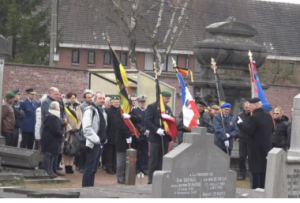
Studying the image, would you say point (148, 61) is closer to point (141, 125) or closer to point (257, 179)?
point (141, 125)

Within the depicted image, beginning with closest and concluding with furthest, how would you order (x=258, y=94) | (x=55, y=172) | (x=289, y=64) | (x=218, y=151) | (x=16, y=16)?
1. (x=218, y=151)
2. (x=55, y=172)
3. (x=258, y=94)
4. (x=16, y=16)
5. (x=289, y=64)

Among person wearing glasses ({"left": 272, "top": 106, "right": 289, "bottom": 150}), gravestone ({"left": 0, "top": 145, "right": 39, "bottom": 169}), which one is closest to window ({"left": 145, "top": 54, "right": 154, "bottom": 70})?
person wearing glasses ({"left": 272, "top": 106, "right": 289, "bottom": 150})

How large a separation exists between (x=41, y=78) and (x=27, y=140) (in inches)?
366

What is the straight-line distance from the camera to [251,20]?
199 ft

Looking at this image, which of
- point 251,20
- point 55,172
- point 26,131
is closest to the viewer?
point 55,172

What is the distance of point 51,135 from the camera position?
55.8ft

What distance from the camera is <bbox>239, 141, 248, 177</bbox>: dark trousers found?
18969 millimetres

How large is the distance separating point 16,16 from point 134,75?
18.7 meters

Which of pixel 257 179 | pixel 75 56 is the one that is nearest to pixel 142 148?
pixel 257 179

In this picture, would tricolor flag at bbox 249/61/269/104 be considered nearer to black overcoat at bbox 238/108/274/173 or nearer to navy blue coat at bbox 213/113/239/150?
navy blue coat at bbox 213/113/239/150

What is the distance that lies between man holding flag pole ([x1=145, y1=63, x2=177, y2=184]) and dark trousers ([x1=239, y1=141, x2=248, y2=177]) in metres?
2.65
